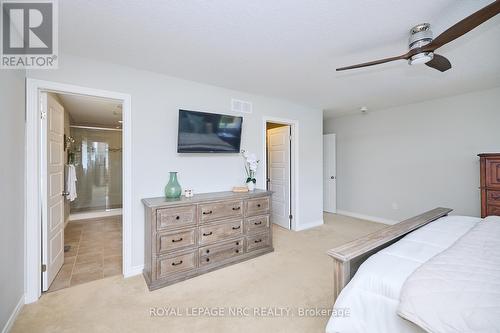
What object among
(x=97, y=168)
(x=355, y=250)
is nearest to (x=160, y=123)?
(x=355, y=250)

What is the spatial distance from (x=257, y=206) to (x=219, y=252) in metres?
0.78

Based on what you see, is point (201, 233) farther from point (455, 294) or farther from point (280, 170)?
point (280, 170)

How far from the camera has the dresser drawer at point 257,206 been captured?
2.99 m

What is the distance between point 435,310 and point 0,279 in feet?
8.99

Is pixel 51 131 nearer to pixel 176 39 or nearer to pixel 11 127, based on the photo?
pixel 11 127

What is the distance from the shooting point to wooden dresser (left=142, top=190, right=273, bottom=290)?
2.32 metres

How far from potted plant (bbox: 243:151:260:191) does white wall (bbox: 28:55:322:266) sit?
11cm

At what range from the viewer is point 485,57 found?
2.36 meters

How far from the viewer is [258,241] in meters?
3.08

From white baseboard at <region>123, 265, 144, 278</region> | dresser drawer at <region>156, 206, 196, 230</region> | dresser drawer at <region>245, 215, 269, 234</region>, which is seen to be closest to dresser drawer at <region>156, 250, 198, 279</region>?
dresser drawer at <region>156, 206, 196, 230</region>

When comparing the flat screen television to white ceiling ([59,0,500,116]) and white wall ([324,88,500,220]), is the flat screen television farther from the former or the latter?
white wall ([324,88,500,220])

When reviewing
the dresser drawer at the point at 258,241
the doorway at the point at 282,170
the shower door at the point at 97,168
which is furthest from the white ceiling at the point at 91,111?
the doorway at the point at 282,170

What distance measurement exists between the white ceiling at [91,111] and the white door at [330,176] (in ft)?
15.3
